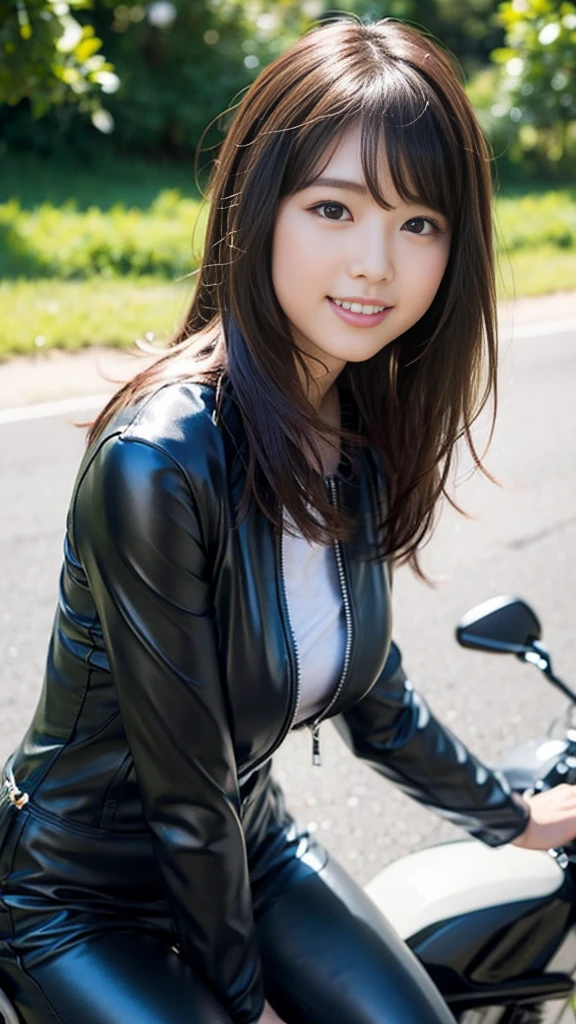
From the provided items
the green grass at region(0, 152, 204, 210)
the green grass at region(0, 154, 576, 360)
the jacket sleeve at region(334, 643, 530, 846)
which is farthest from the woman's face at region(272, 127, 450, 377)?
the green grass at region(0, 152, 204, 210)

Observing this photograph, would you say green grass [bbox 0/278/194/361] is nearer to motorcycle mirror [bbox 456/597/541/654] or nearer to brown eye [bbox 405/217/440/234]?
motorcycle mirror [bbox 456/597/541/654]

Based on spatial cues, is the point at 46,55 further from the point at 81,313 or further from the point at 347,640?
the point at 81,313

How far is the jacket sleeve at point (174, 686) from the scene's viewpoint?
5.26 ft

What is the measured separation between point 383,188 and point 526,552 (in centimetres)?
404

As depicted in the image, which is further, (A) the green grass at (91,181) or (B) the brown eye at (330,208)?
(A) the green grass at (91,181)

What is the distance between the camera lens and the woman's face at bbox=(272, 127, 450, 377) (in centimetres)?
175

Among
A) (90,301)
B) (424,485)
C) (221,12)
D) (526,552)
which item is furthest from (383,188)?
(221,12)

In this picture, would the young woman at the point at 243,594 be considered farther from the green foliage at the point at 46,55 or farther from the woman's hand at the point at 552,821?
the green foliage at the point at 46,55

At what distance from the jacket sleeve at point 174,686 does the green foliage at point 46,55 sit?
2.05 m

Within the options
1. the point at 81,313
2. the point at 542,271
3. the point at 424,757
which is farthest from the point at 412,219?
the point at 542,271

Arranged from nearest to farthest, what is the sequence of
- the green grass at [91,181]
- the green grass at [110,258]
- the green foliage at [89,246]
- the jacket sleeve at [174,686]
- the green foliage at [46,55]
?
the jacket sleeve at [174,686], the green foliage at [46,55], the green grass at [110,258], the green foliage at [89,246], the green grass at [91,181]

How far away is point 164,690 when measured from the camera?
1.63 meters

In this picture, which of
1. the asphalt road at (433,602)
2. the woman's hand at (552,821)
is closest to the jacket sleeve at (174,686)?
the woman's hand at (552,821)

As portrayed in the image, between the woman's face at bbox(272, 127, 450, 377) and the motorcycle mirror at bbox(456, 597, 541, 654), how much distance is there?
20.5 inches
